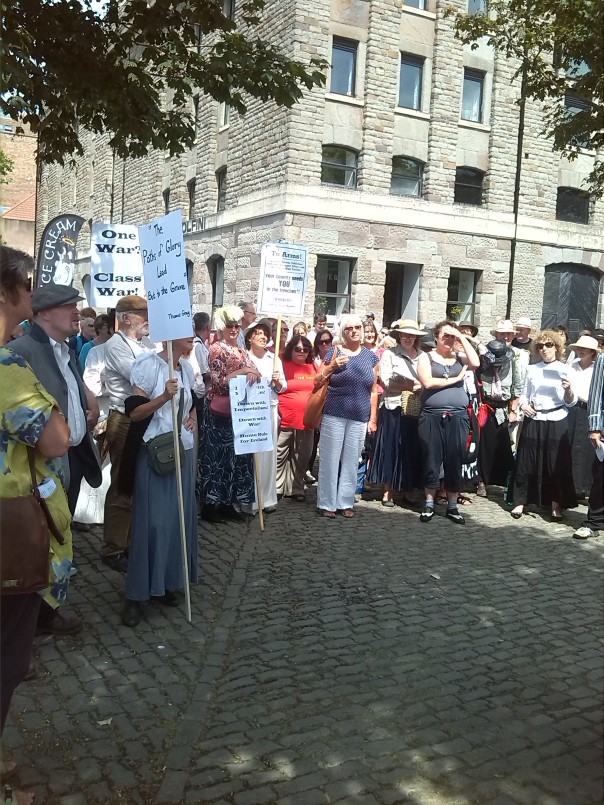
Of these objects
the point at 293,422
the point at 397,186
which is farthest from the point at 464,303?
the point at 293,422

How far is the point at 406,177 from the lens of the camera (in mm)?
20109

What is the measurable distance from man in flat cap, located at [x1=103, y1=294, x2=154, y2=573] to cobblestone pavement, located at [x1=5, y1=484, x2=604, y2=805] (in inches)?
9.3

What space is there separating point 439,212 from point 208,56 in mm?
12485

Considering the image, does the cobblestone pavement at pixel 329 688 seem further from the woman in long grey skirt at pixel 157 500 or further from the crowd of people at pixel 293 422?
the crowd of people at pixel 293 422

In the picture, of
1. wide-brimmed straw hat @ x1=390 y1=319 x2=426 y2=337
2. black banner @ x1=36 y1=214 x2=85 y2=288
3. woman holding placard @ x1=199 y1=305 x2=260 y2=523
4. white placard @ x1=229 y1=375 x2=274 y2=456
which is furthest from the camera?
black banner @ x1=36 y1=214 x2=85 y2=288

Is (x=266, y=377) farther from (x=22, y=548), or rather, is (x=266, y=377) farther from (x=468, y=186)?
(x=468, y=186)

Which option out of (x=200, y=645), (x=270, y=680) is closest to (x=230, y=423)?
(x=200, y=645)

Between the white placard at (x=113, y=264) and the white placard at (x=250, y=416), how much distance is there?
5.27 ft

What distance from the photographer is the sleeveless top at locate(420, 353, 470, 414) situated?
807 cm

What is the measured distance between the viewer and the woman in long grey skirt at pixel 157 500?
4.98 meters

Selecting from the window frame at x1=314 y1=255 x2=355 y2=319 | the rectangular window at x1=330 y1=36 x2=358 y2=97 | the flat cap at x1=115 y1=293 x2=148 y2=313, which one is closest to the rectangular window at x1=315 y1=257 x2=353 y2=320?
the window frame at x1=314 y1=255 x2=355 y2=319

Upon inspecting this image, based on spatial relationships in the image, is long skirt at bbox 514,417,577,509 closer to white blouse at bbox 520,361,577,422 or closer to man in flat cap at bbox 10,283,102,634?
white blouse at bbox 520,361,577,422

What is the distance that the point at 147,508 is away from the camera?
500 centimetres

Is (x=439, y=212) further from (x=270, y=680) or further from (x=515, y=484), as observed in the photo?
(x=270, y=680)
